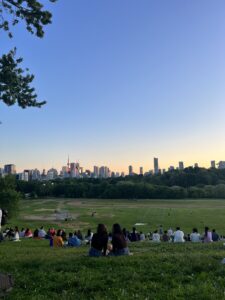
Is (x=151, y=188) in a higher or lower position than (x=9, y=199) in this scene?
higher

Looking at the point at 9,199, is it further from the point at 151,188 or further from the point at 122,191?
the point at 122,191

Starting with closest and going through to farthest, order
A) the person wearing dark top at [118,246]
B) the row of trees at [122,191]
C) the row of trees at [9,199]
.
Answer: the person wearing dark top at [118,246], the row of trees at [9,199], the row of trees at [122,191]

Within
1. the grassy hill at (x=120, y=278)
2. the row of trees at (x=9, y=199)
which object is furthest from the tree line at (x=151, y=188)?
the grassy hill at (x=120, y=278)

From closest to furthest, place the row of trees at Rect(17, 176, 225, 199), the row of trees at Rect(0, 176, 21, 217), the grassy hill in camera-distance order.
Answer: the grassy hill < the row of trees at Rect(0, 176, 21, 217) < the row of trees at Rect(17, 176, 225, 199)

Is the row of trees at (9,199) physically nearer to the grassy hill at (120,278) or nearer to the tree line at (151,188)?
the grassy hill at (120,278)

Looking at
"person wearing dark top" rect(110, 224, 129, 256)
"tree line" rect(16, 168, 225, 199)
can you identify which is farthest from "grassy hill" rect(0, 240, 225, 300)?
"tree line" rect(16, 168, 225, 199)

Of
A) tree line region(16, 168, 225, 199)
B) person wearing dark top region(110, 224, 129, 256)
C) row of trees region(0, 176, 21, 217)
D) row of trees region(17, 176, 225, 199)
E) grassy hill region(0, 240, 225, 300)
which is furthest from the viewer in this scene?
tree line region(16, 168, 225, 199)

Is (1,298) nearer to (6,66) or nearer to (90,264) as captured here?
(90,264)

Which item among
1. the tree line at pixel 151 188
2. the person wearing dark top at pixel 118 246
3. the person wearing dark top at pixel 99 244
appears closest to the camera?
the person wearing dark top at pixel 99 244

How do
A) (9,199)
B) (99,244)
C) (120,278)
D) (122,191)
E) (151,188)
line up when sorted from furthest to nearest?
(122,191)
(151,188)
(9,199)
(99,244)
(120,278)

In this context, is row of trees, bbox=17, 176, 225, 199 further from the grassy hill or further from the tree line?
the grassy hill

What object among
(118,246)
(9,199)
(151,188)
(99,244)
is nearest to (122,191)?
(151,188)

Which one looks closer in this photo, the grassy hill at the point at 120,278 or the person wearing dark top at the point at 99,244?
the grassy hill at the point at 120,278

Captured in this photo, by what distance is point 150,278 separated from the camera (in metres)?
9.43
